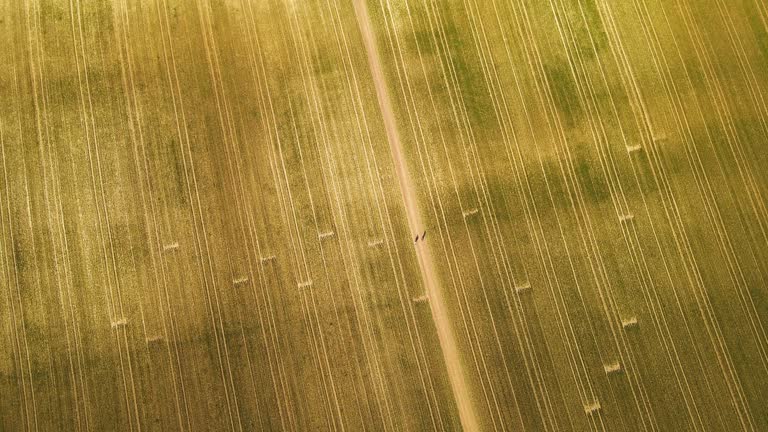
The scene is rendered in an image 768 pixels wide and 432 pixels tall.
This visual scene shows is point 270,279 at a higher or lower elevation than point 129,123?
lower

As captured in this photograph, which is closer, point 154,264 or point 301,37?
point 154,264

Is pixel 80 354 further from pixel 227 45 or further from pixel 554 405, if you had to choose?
pixel 554 405

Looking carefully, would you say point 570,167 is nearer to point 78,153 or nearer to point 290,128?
point 290,128

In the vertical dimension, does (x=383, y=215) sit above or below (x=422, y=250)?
above

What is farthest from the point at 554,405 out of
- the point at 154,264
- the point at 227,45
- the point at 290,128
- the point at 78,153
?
the point at 78,153

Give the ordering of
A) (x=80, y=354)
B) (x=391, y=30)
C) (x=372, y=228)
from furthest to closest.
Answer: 1. (x=391, y=30)
2. (x=372, y=228)
3. (x=80, y=354)

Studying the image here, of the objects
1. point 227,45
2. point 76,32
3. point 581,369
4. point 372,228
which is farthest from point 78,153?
point 581,369

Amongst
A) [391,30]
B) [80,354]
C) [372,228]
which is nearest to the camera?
[80,354]

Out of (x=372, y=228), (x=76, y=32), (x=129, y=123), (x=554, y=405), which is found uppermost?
(x=76, y=32)
